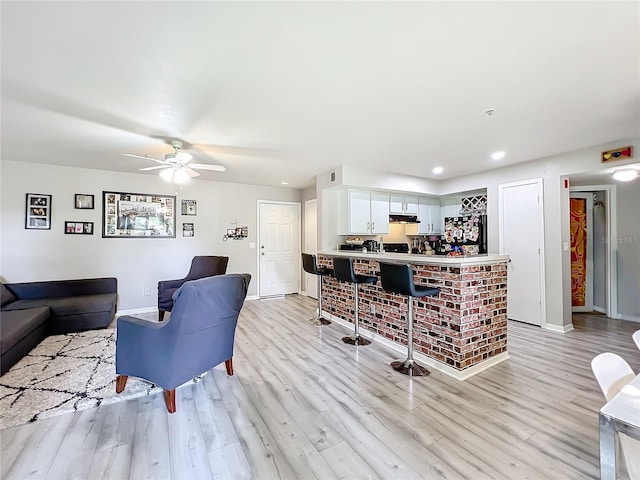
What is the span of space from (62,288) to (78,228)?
97 centimetres

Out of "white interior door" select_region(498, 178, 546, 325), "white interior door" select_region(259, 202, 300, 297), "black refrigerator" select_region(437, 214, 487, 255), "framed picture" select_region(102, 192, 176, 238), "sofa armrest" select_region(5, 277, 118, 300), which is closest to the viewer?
"sofa armrest" select_region(5, 277, 118, 300)

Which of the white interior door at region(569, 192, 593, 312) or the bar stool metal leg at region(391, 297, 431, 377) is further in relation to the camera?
the white interior door at region(569, 192, 593, 312)

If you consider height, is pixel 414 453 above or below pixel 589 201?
below

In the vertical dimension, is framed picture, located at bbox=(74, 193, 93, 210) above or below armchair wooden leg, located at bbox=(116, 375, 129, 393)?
above

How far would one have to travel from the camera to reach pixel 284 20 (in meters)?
1.47

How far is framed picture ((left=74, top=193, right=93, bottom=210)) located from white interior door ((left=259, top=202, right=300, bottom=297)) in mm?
2865

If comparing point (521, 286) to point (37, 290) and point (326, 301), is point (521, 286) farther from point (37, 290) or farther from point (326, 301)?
point (37, 290)

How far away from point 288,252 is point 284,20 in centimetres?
505

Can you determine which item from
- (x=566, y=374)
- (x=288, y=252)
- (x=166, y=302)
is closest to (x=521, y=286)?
(x=566, y=374)

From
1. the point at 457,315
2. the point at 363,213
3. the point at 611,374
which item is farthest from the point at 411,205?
the point at 611,374

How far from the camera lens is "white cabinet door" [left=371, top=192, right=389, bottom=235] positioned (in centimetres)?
508

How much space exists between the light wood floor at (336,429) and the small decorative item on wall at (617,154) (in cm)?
228

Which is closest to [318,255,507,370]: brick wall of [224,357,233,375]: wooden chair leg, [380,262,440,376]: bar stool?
[380,262,440,376]: bar stool

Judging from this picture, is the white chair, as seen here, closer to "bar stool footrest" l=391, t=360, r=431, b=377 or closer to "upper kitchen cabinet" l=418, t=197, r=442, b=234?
"bar stool footrest" l=391, t=360, r=431, b=377
